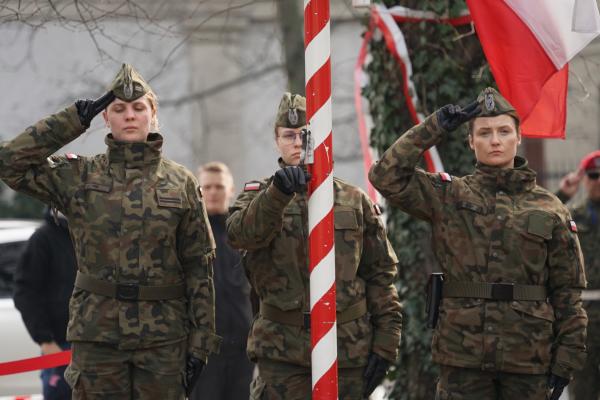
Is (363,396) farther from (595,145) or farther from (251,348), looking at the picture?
(595,145)

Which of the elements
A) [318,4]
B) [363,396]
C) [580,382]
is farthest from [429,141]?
[580,382]

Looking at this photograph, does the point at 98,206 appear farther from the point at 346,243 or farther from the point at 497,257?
the point at 497,257

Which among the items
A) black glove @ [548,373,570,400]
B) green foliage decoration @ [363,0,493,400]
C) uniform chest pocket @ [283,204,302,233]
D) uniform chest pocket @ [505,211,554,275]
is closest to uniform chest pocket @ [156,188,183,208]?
uniform chest pocket @ [283,204,302,233]

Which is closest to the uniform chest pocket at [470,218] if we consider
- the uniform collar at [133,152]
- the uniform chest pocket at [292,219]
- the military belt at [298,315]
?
the military belt at [298,315]

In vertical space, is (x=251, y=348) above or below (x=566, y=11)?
below

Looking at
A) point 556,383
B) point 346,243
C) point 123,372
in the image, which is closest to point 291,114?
point 346,243

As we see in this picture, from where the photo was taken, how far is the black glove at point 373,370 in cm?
687

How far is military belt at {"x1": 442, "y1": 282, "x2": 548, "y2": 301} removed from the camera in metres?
6.64

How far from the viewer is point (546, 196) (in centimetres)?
Answer: 690

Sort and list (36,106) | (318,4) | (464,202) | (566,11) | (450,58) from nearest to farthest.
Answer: (318,4) → (464,202) → (566,11) → (450,58) → (36,106)

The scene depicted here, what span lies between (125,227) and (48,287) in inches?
91.6

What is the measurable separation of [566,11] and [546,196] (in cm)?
160

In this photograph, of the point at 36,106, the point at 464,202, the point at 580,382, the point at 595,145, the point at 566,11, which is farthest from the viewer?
the point at 595,145

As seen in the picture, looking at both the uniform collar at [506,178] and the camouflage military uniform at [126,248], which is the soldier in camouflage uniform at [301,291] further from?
the uniform collar at [506,178]
